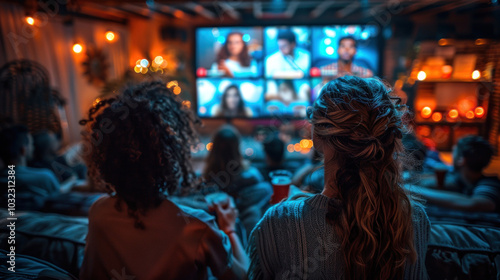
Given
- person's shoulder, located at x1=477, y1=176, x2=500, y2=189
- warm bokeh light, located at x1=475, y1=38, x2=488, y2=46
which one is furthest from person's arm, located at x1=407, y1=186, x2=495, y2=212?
warm bokeh light, located at x1=475, y1=38, x2=488, y2=46

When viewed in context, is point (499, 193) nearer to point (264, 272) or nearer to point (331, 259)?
point (331, 259)

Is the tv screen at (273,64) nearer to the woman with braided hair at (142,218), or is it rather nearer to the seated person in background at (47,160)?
the seated person in background at (47,160)

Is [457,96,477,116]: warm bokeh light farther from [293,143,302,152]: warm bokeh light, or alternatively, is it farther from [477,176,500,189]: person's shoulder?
[293,143,302,152]: warm bokeh light

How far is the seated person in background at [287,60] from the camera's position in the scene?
374cm

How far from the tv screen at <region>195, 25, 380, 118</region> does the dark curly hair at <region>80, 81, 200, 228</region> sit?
2.76 meters

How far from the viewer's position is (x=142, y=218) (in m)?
1.05

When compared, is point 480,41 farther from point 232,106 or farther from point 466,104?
point 232,106

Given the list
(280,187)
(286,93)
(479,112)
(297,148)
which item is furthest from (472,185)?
(297,148)

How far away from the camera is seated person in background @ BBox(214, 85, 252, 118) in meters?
3.92

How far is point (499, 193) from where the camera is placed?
1852mm

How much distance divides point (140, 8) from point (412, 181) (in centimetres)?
477

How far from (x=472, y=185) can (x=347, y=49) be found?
215 cm

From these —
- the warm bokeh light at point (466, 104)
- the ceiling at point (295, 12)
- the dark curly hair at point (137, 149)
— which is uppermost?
the ceiling at point (295, 12)

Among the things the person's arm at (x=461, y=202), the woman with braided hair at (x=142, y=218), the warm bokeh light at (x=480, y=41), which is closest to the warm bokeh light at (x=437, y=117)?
the warm bokeh light at (x=480, y=41)
